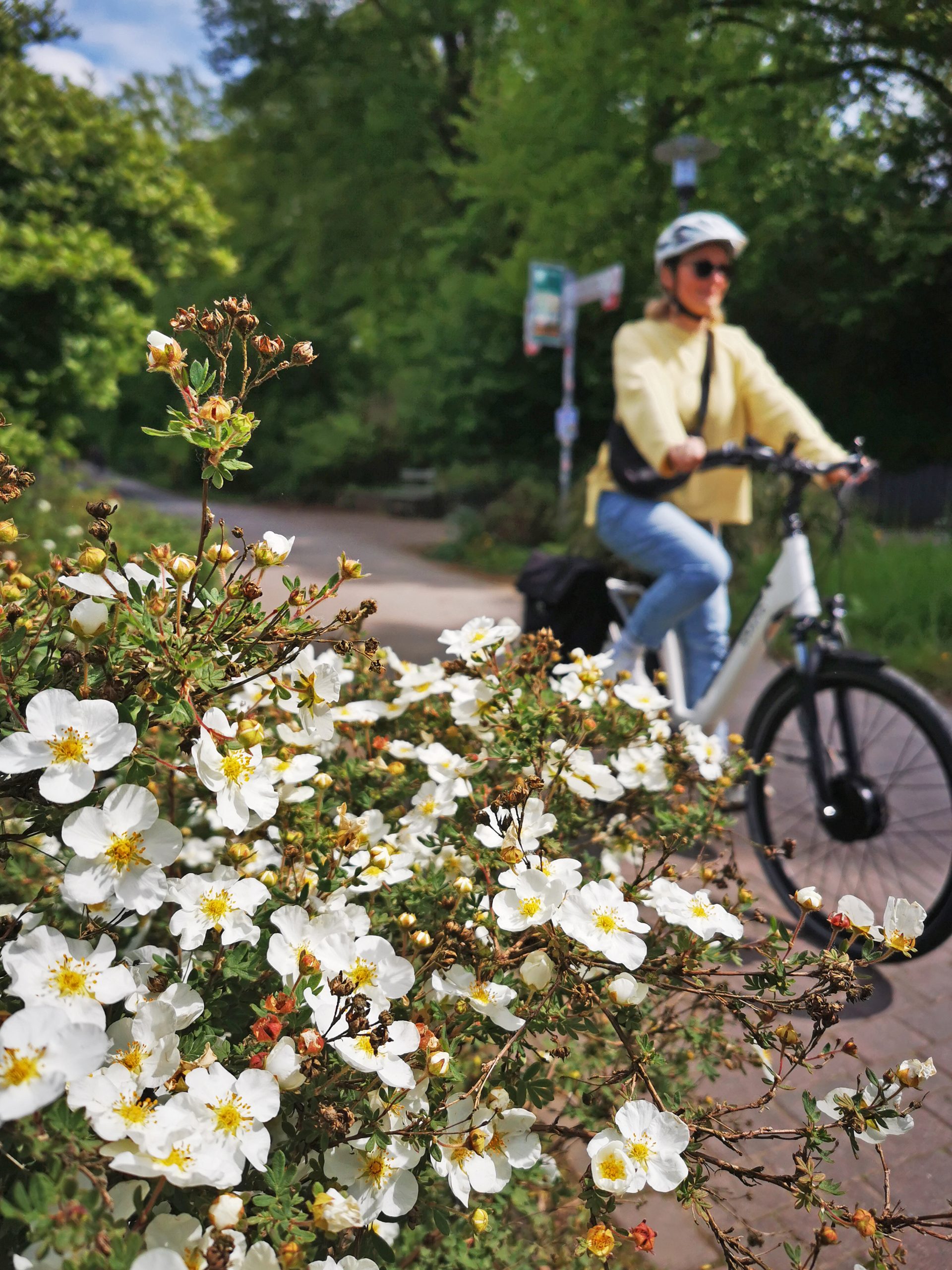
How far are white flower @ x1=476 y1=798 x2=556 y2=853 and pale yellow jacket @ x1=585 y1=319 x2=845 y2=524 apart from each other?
1.91 meters

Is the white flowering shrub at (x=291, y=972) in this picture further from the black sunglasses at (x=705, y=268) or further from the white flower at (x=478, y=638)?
the black sunglasses at (x=705, y=268)

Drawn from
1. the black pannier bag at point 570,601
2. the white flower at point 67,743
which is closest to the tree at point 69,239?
the black pannier bag at point 570,601

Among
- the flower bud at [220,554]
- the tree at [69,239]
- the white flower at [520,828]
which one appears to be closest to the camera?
the flower bud at [220,554]

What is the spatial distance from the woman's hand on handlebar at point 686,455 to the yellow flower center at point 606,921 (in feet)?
6.44

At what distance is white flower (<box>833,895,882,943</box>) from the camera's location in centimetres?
112

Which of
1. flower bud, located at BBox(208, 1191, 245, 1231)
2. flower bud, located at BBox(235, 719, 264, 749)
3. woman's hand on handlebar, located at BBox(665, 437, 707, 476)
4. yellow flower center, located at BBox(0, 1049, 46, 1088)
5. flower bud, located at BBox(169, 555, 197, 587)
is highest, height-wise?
woman's hand on handlebar, located at BBox(665, 437, 707, 476)

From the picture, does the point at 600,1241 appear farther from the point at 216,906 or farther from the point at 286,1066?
the point at 216,906

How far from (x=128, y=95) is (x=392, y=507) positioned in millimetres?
8939

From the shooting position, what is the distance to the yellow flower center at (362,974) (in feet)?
3.34

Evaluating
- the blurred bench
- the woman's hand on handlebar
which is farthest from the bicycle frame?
the blurred bench

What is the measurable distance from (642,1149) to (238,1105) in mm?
439

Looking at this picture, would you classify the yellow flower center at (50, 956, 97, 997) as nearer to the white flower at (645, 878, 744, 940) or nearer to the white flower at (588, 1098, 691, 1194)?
the white flower at (588, 1098, 691, 1194)

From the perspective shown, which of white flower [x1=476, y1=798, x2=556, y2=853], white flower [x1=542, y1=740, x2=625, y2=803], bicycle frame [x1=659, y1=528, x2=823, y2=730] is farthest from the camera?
bicycle frame [x1=659, y1=528, x2=823, y2=730]

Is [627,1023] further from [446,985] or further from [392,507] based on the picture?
[392,507]
